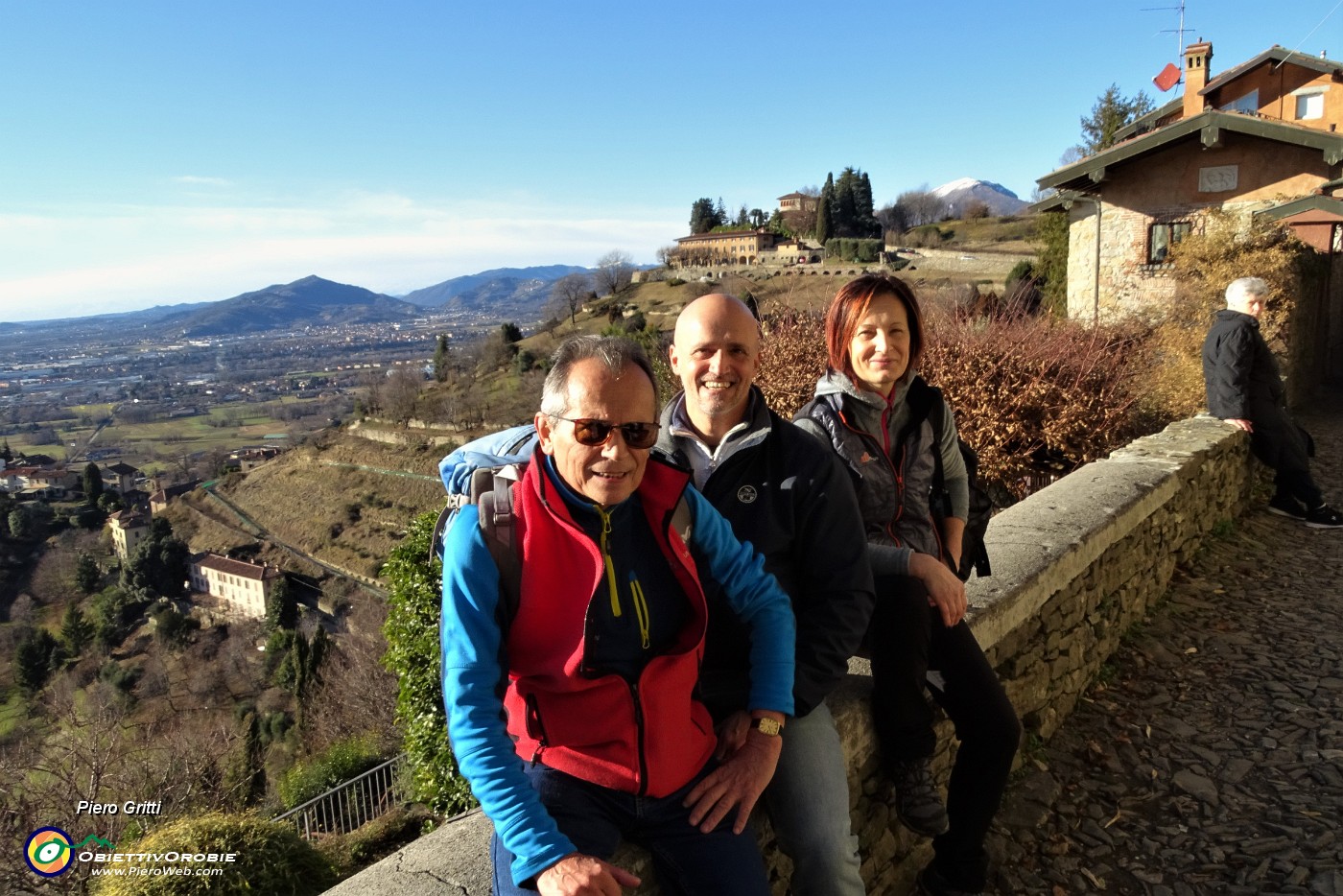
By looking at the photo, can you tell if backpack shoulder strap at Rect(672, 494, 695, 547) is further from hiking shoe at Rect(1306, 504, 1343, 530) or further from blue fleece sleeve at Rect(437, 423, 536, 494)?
hiking shoe at Rect(1306, 504, 1343, 530)

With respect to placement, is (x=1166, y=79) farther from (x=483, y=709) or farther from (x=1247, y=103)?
(x=483, y=709)

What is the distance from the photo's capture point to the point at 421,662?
4.73m

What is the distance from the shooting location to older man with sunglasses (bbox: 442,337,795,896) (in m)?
1.43

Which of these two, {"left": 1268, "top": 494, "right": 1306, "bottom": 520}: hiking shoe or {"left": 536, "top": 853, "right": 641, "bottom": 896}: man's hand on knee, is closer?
{"left": 536, "top": 853, "right": 641, "bottom": 896}: man's hand on knee

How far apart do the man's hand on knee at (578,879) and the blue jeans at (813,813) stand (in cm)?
56

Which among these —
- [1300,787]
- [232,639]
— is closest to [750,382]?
[1300,787]

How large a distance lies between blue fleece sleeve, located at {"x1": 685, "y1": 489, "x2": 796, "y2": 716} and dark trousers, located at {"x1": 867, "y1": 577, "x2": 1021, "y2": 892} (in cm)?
47

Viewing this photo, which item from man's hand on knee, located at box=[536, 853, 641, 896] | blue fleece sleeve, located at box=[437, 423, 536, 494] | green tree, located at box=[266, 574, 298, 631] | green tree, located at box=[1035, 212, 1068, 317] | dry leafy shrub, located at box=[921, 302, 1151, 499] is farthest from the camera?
green tree, located at box=[266, 574, 298, 631]

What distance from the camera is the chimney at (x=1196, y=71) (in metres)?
16.7

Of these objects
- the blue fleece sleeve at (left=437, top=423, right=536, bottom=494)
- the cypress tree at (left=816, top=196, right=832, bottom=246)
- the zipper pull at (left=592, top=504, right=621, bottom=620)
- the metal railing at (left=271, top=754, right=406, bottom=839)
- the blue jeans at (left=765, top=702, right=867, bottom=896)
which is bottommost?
the metal railing at (left=271, top=754, right=406, bottom=839)

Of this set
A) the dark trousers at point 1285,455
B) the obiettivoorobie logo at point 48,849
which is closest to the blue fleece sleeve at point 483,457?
the obiettivoorobie logo at point 48,849

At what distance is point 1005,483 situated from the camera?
7.14 m

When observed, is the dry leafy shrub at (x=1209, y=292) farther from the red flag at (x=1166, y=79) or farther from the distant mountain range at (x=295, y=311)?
the distant mountain range at (x=295, y=311)

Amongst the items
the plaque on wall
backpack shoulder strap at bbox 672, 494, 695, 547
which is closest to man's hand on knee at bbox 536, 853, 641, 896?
backpack shoulder strap at bbox 672, 494, 695, 547
